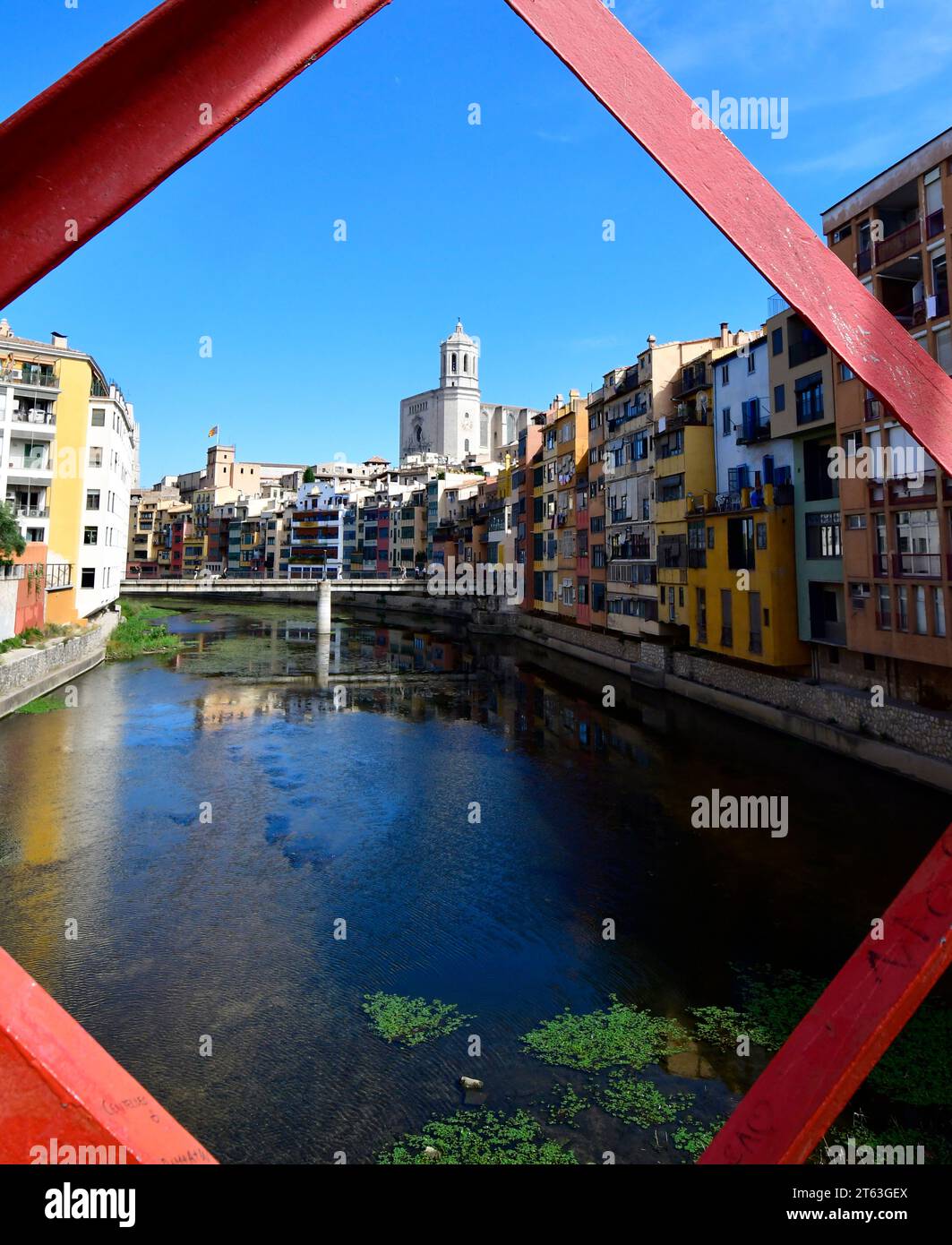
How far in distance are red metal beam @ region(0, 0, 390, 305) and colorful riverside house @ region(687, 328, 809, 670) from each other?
2657 centimetres

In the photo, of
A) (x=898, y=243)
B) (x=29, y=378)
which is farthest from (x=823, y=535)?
(x=29, y=378)

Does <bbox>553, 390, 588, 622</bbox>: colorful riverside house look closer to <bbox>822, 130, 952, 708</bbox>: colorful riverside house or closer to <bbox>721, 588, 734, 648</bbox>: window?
<bbox>721, 588, 734, 648</bbox>: window

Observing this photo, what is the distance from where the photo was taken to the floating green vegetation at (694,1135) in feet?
23.8

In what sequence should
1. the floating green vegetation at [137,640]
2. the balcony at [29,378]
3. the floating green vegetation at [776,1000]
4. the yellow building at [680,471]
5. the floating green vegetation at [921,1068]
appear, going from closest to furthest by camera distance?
the floating green vegetation at [921,1068] → the floating green vegetation at [776,1000] → the yellow building at [680,471] → the balcony at [29,378] → the floating green vegetation at [137,640]

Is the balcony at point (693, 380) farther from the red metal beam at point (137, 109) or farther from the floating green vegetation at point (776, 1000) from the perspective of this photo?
the red metal beam at point (137, 109)

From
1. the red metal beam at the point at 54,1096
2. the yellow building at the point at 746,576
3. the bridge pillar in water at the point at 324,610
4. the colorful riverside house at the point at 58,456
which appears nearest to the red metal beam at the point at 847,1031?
the red metal beam at the point at 54,1096

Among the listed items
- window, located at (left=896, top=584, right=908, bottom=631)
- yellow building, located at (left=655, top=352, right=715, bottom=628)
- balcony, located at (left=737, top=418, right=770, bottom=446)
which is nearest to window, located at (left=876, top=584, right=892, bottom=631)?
window, located at (left=896, top=584, right=908, bottom=631)

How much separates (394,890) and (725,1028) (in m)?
6.47

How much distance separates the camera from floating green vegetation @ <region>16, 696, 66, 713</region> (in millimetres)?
26672

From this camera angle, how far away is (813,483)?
82.1 feet

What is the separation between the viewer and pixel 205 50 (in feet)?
4.64

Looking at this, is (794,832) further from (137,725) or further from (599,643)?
(599,643)

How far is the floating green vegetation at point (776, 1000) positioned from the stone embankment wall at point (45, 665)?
24864 millimetres
